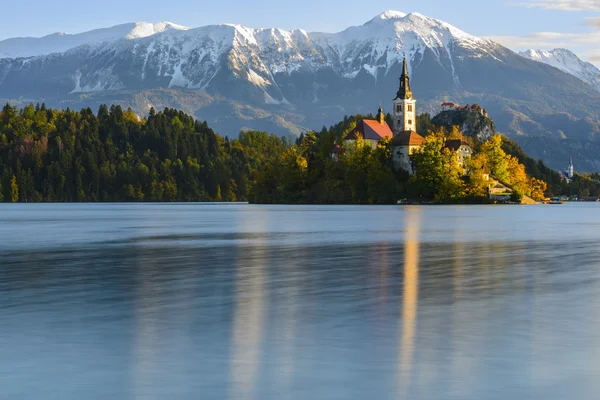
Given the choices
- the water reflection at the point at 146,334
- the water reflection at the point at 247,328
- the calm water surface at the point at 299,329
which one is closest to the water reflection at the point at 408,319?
the calm water surface at the point at 299,329

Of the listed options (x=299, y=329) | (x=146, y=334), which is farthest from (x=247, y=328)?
(x=146, y=334)

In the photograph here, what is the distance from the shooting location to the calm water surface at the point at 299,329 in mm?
15070

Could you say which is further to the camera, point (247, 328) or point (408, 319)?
point (408, 319)

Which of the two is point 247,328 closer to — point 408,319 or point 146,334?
point 146,334

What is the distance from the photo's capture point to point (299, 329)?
20750 millimetres

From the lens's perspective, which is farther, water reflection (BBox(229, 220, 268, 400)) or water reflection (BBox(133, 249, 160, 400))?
water reflection (BBox(229, 220, 268, 400))

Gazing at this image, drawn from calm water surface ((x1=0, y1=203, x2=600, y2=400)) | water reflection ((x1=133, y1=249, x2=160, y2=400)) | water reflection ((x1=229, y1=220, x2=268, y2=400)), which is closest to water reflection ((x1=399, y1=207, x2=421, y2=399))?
calm water surface ((x1=0, y1=203, x2=600, y2=400))

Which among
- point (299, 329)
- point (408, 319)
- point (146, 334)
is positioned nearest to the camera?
point (146, 334)

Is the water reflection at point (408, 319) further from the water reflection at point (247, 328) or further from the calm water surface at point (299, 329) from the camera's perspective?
the water reflection at point (247, 328)

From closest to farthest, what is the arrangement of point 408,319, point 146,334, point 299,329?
point 146,334
point 299,329
point 408,319

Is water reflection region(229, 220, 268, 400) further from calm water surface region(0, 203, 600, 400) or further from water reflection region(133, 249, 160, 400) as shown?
water reflection region(133, 249, 160, 400)

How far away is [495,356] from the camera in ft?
57.0

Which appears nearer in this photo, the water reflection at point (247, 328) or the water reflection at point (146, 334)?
the water reflection at point (146, 334)

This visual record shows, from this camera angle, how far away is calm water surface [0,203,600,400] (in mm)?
15070
